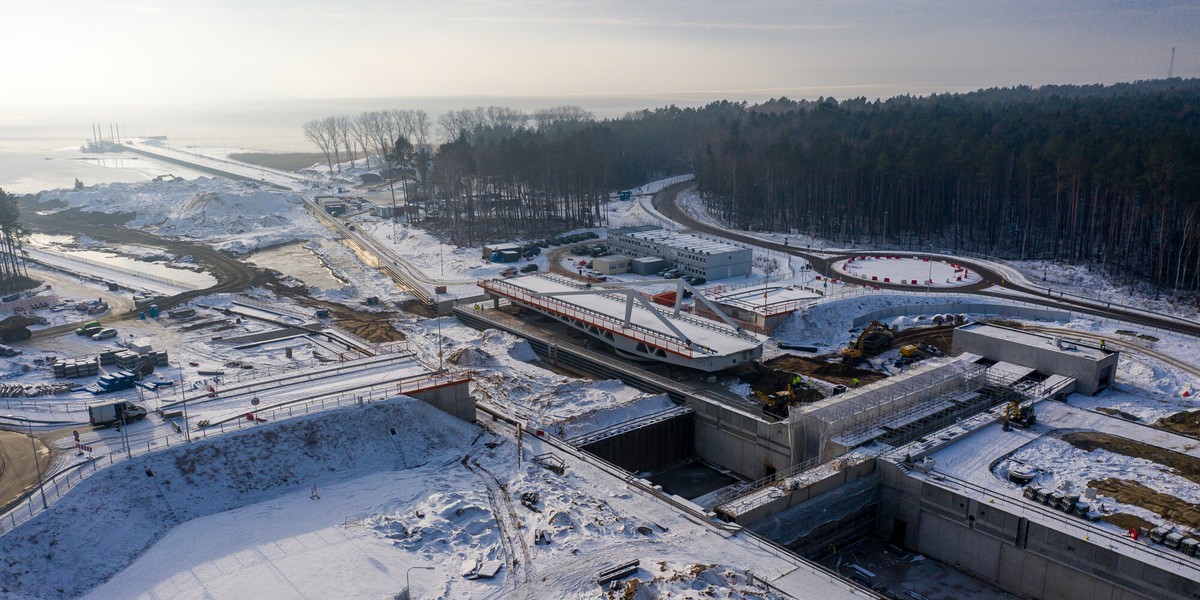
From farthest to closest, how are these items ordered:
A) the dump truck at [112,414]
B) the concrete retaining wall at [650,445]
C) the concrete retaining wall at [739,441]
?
the concrete retaining wall at [650,445]
the concrete retaining wall at [739,441]
the dump truck at [112,414]

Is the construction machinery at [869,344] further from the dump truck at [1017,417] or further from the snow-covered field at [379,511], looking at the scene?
the snow-covered field at [379,511]

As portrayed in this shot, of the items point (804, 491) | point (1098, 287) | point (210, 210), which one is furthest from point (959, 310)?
point (210, 210)

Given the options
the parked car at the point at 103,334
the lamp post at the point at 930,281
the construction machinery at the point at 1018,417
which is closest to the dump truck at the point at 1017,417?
the construction machinery at the point at 1018,417

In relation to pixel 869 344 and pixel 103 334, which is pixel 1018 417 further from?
pixel 103 334

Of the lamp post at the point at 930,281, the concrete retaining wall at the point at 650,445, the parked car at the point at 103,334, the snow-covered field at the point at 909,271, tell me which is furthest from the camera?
the snow-covered field at the point at 909,271

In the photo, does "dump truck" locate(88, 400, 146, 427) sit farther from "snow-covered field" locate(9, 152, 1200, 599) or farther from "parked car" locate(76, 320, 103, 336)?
"parked car" locate(76, 320, 103, 336)

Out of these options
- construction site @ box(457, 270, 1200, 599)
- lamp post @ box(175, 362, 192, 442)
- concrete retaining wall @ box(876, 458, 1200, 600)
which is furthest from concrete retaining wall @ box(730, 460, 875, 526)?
lamp post @ box(175, 362, 192, 442)
